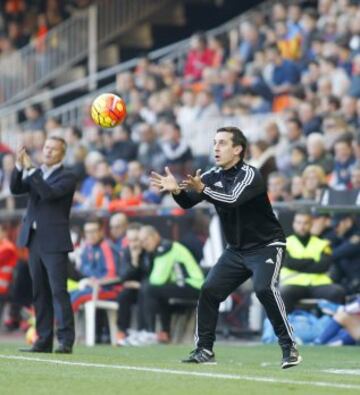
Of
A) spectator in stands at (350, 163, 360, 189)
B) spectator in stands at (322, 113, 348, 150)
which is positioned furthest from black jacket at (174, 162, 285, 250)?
spectator in stands at (322, 113, 348, 150)

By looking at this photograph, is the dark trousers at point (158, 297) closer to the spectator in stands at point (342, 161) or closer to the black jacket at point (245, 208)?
the spectator in stands at point (342, 161)

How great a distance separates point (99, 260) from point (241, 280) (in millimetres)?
6448

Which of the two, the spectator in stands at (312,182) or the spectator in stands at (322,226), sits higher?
the spectator in stands at (312,182)

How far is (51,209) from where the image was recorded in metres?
13.3

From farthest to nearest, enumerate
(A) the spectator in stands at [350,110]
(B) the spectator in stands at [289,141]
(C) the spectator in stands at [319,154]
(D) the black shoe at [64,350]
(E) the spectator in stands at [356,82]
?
(E) the spectator in stands at [356,82]
(B) the spectator in stands at [289,141]
(A) the spectator in stands at [350,110]
(C) the spectator in stands at [319,154]
(D) the black shoe at [64,350]

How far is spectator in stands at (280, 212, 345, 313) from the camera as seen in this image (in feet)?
51.5

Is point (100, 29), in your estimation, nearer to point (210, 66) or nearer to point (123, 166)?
point (210, 66)

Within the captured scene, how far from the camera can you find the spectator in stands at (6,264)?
1972cm

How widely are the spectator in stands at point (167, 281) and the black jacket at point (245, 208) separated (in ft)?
17.2

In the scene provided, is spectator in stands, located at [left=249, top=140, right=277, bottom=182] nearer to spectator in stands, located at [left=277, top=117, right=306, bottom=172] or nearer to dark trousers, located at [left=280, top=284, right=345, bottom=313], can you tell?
spectator in stands, located at [left=277, top=117, right=306, bottom=172]

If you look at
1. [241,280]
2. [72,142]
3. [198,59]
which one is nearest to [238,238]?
[241,280]

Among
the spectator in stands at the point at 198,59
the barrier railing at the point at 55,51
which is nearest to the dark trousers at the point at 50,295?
the spectator in stands at the point at 198,59

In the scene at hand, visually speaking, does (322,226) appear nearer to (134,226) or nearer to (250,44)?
(134,226)

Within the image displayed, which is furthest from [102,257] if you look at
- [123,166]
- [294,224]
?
[123,166]
